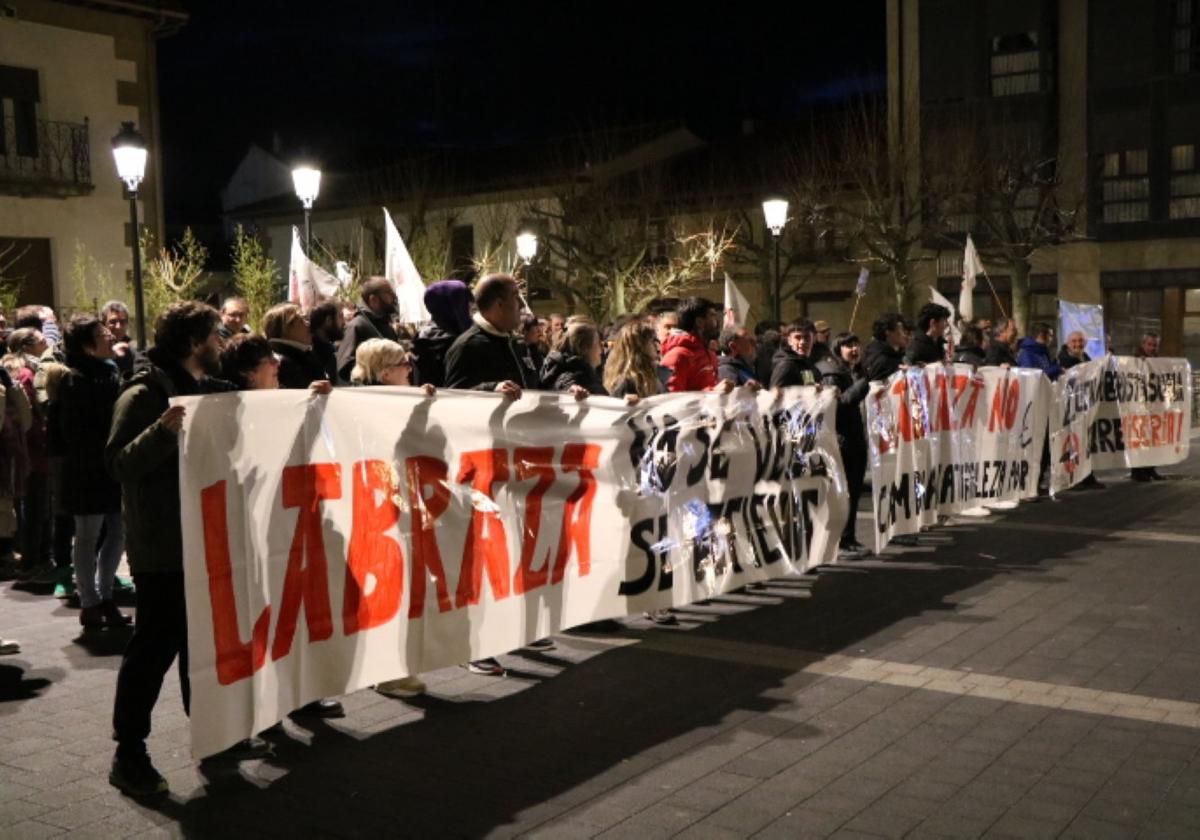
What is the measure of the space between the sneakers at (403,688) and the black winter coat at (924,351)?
20.7 ft

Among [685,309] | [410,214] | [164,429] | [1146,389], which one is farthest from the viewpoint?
[410,214]

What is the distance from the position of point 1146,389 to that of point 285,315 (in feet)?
38.0

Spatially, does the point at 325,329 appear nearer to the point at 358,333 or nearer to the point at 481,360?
the point at 358,333

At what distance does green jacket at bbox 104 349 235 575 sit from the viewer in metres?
4.99

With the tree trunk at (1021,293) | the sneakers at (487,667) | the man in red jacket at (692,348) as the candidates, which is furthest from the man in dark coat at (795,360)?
the tree trunk at (1021,293)

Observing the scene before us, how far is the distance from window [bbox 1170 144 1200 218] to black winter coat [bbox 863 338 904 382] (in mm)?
29785

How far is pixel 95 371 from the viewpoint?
25.7 ft

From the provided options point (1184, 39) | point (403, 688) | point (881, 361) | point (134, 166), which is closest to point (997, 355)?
point (881, 361)

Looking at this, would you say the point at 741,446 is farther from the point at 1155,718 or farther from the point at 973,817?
the point at 973,817

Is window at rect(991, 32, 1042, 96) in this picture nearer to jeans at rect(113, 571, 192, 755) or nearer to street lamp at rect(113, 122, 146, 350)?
street lamp at rect(113, 122, 146, 350)

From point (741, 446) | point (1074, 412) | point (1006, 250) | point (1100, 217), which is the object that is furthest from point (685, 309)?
point (1100, 217)

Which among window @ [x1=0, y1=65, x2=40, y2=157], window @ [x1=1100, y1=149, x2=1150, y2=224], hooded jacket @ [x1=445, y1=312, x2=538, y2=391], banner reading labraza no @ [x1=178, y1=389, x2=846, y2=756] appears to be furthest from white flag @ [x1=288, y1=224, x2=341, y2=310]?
window @ [x1=1100, y1=149, x2=1150, y2=224]

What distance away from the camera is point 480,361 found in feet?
22.9

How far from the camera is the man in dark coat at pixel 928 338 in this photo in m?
11.3
